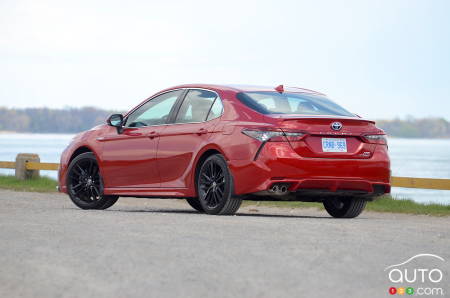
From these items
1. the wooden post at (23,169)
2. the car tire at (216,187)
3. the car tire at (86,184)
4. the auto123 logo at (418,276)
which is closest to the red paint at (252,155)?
the car tire at (216,187)

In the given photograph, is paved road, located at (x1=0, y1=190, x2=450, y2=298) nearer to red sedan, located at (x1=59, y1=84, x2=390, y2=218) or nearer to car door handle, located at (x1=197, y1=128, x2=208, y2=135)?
red sedan, located at (x1=59, y1=84, x2=390, y2=218)

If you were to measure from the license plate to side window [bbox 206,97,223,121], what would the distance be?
1376mm

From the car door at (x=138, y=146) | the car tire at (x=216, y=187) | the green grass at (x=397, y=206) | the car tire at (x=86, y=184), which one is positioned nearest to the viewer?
the car tire at (x=216, y=187)

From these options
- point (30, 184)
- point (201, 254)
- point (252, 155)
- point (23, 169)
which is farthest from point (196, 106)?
point (23, 169)

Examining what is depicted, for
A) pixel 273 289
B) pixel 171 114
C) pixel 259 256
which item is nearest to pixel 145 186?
pixel 171 114

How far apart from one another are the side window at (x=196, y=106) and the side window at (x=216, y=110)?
0.09 meters

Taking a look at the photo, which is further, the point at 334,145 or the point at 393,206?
the point at 393,206

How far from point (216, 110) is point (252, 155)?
43.5 inches

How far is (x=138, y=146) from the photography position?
12766mm

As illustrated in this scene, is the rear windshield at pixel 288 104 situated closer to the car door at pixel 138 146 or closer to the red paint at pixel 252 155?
the red paint at pixel 252 155

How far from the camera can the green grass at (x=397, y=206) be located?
52.1 feet

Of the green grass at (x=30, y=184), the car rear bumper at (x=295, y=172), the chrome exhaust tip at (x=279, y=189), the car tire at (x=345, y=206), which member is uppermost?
the car rear bumper at (x=295, y=172)

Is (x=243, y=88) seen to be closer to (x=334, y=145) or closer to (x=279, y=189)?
(x=334, y=145)

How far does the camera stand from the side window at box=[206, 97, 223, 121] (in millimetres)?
11742
